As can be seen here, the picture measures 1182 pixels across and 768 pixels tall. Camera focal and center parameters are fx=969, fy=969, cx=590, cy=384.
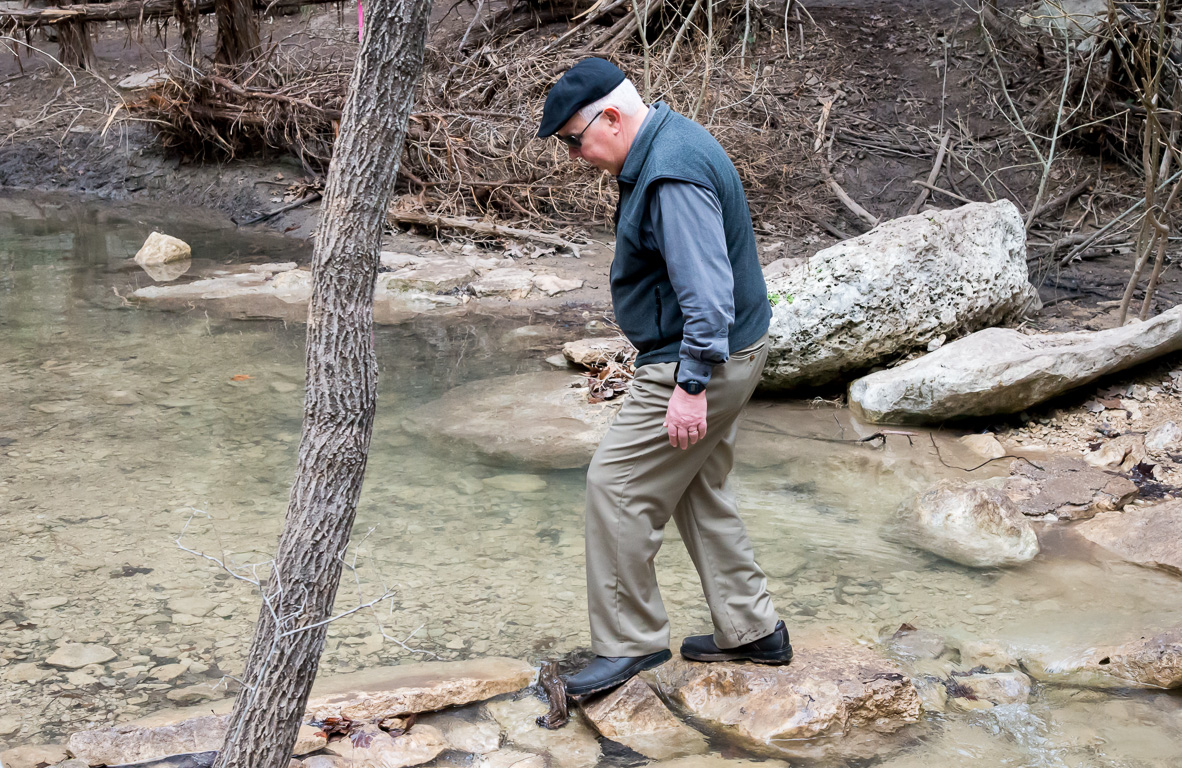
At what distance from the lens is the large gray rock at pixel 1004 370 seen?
15.9ft

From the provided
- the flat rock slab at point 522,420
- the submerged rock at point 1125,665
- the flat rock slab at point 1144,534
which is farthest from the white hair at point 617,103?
the flat rock slab at point 1144,534

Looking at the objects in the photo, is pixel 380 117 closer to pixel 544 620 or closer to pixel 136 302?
pixel 544 620

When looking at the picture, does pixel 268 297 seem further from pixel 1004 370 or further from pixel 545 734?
pixel 545 734

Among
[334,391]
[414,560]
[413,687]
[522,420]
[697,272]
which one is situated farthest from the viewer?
→ [522,420]

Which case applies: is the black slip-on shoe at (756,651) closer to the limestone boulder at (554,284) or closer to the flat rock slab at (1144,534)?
the flat rock slab at (1144,534)

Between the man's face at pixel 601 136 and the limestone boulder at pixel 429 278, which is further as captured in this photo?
the limestone boulder at pixel 429 278

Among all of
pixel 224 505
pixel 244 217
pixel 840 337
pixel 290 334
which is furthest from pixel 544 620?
pixel 244 217

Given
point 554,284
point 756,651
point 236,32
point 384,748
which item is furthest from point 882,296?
point 236,32

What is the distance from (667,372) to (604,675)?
897 mm

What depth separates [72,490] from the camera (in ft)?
14.1

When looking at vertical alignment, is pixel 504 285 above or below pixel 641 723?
below

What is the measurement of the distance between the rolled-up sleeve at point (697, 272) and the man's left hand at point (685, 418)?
0.06 m

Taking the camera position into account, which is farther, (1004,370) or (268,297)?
(268,297)

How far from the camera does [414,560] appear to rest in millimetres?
3807
